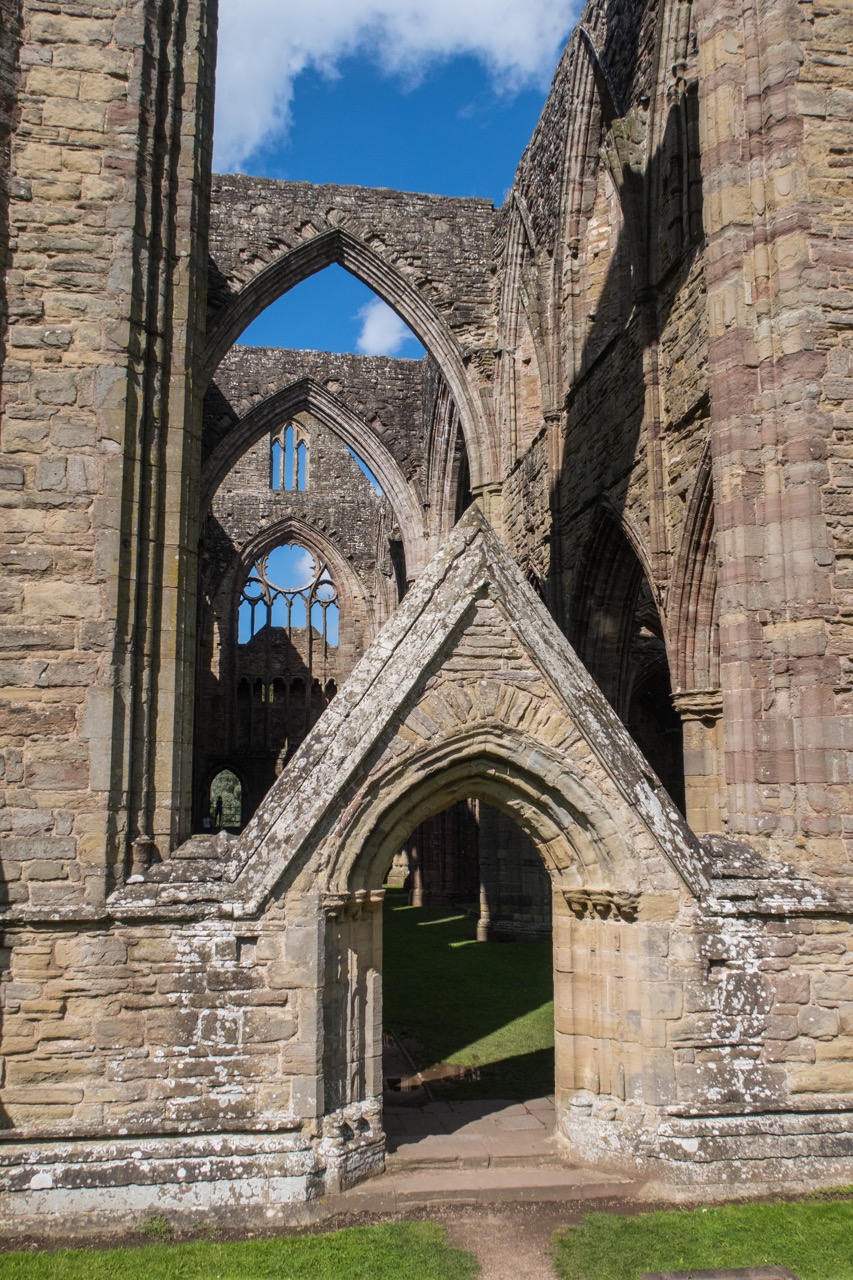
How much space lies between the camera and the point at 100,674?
210 inches

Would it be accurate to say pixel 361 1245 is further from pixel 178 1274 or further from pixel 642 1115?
pixel 642 1115

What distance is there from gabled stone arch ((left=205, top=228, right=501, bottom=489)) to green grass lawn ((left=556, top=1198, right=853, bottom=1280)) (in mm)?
13115

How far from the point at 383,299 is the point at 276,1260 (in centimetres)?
1466

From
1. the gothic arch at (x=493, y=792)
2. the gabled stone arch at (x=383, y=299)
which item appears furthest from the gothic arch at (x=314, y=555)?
the gothic arch at (x=493, y=792)

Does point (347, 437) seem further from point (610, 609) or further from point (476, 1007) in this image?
point (476, 1007)

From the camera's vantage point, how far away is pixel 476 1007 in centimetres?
959

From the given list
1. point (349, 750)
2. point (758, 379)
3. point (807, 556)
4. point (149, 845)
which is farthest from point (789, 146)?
point (149, 845)

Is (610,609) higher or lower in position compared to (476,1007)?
higher

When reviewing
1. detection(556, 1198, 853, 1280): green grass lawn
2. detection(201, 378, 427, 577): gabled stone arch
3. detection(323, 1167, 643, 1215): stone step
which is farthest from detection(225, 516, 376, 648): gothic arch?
detection(556, 1198, 853, 1280): green grass lawn

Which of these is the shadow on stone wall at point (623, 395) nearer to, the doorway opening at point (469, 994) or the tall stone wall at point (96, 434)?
the doorway opening at point (469, 994)

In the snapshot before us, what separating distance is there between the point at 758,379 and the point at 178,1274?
18.2ft

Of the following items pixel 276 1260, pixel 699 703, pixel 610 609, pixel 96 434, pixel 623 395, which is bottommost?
pixel 276 1260

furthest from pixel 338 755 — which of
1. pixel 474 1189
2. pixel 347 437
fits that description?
pixel 347 437

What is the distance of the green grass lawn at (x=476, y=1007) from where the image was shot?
712 cm
